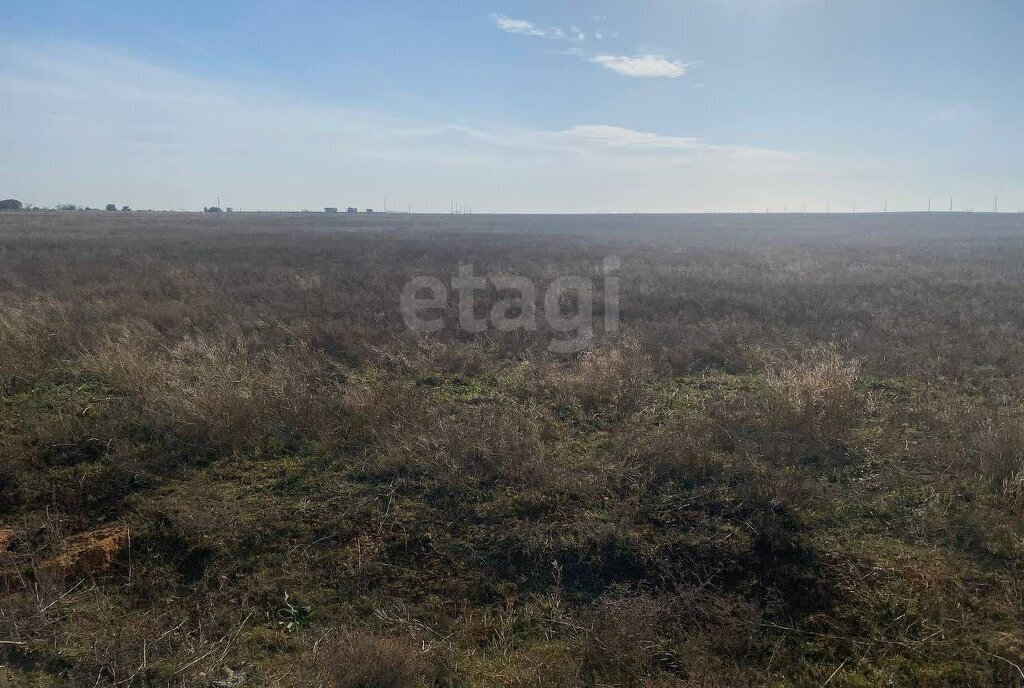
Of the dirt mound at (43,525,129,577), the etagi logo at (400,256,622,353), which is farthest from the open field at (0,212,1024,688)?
the etagi logo at (400,256,622,353)

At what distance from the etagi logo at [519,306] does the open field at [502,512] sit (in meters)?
1.44

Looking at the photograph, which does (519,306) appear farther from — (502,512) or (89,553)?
(89,553)

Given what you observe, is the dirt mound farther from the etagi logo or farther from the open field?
→ the etagi logo

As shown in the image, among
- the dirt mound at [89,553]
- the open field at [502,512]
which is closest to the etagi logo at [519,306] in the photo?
the open field at [502,512]

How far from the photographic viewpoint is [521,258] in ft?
80.4

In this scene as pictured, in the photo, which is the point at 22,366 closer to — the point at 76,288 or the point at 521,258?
the point at 76,288

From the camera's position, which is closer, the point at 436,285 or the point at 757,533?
the point at 757,533

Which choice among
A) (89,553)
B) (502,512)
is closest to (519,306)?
(502,512)

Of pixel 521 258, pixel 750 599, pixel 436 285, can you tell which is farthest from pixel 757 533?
pixel 521 258

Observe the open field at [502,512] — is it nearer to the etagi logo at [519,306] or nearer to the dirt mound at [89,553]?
the dirt mound at [89,553]

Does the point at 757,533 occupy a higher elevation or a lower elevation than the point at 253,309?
lower

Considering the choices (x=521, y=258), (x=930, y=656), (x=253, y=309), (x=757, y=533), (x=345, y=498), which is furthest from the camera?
(x=521, y=258)

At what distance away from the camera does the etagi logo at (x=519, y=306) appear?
10992 mm

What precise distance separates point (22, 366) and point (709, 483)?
8001mm
